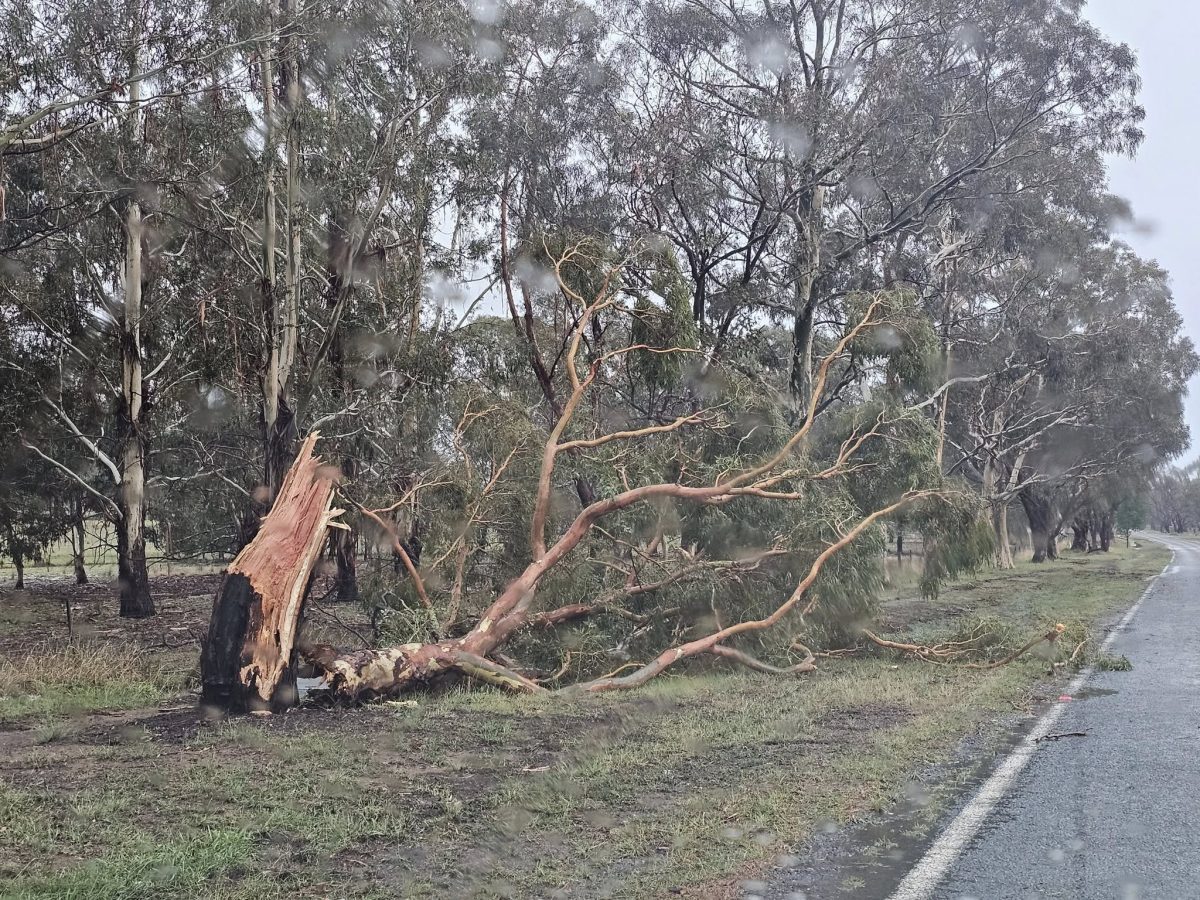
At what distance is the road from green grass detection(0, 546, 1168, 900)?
622 millimetres

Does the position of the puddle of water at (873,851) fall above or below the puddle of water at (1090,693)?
above

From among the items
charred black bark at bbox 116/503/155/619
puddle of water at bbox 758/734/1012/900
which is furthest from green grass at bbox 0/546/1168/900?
charred black bark at bbox 116/503/155/619

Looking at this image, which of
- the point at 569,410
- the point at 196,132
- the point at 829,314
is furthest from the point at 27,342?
the point at 829,314

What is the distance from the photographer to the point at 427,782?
5.96 metres

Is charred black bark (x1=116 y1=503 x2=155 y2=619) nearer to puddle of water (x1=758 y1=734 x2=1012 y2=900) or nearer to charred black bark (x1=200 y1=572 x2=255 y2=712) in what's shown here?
charred black bark (x1=200 y1=572 x2=255 y2=712)

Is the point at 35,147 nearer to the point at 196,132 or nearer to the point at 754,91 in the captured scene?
the point at 196,132

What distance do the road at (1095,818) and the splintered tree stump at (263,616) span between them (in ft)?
16.8

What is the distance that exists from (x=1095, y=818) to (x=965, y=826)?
695 millimetres

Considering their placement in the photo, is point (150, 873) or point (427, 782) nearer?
point (150, 873)

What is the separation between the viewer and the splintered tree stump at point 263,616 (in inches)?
311

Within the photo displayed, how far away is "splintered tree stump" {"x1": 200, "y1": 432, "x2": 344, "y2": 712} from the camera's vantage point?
791cm

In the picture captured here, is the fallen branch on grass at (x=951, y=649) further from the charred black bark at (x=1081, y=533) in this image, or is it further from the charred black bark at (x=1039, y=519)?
the charred black bark at (x=1081, y=533)

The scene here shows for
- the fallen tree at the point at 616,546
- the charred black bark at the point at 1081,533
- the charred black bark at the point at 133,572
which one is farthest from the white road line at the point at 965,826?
the charred black bark at the point at 1081,533

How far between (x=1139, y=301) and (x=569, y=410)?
3011cm
